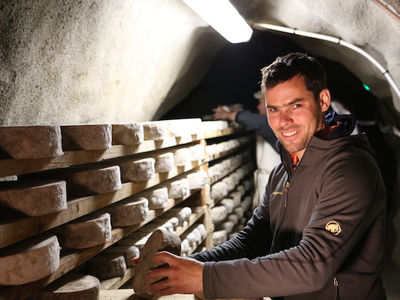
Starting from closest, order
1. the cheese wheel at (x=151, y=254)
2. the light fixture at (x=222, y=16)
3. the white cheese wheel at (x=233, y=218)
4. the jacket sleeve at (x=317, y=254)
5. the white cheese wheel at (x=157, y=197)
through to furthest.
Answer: the jacket sleeve at (x=317, y=254), the cheese wheel at (x=151, y=254), the light fixture at (x=222, y=16), the white cheese wheel at (x=157, y=197), the white cheese wheel at (x=233, y=218)

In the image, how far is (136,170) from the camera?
195cm

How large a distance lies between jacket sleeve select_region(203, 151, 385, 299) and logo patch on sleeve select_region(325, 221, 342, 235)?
0.01m

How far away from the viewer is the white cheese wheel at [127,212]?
1887 millimetres

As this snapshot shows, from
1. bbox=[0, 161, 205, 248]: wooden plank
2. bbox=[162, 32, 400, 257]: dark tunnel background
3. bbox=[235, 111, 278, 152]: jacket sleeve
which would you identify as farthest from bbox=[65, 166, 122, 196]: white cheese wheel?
bbox=[162, 32, 400, 257]: dark tunnel background

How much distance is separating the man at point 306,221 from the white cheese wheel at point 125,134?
→ 0.66 meters

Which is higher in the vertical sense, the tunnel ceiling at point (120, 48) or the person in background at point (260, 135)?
the tunnel ceiling at point (120, 48)

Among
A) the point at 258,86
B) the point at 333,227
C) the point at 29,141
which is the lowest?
the point at 333,227

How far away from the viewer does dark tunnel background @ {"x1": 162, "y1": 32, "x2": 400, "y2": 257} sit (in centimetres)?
611

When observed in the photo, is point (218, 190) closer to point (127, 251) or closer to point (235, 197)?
point (235, 197)

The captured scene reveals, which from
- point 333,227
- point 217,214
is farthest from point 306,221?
point 217,214

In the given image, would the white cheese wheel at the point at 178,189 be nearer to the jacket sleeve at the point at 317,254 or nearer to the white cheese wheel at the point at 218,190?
the white cheese wheel at the point at 218,190

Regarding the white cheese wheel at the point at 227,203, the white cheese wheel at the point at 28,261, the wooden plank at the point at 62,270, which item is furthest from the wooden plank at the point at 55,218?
the white cheese wheel at the point at 227,203

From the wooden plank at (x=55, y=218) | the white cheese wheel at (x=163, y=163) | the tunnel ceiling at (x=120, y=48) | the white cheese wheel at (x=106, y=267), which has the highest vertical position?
the tunnel ceiling at (x=120, y=48)

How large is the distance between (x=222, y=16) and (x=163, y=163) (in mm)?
1045
